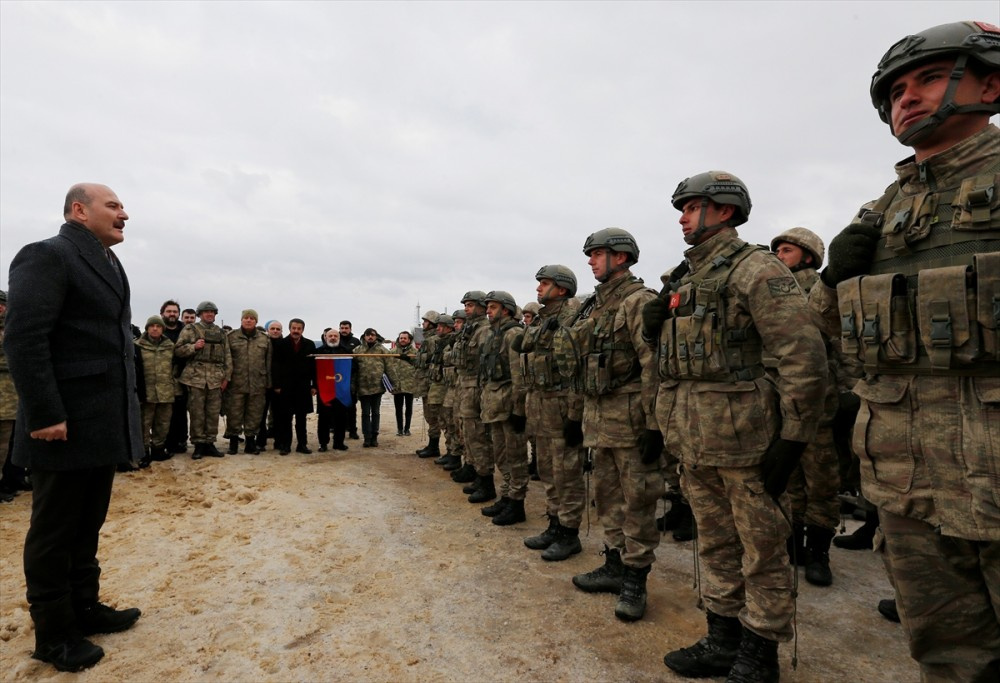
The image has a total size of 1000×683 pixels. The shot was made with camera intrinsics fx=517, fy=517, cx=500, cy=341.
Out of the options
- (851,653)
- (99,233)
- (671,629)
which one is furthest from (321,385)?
(851,653)

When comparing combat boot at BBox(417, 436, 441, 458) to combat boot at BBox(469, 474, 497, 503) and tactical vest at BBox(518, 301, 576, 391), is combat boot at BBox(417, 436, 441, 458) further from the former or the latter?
tactical vest at BBox(518, 301, 576, 391)

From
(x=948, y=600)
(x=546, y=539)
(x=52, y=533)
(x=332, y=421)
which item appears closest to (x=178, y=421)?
(x=332, y=421)

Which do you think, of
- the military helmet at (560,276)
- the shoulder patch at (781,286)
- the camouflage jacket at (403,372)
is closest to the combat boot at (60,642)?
the shoulder patch at (781,286)

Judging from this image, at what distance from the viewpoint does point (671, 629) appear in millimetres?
3391

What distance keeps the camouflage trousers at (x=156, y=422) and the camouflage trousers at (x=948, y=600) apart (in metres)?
9.44

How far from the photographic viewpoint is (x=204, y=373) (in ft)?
28.7

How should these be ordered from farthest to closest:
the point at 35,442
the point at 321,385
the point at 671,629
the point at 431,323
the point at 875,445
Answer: the point at 431,323, the point at 321,385, the point at 671,629, the point at 35,442, the point at 875,445

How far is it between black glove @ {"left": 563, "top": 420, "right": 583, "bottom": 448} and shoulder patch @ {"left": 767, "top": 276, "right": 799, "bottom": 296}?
2336 mm

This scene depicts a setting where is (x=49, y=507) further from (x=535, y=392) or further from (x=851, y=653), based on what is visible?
(x=851, y=653)

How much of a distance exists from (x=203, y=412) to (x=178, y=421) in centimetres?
61

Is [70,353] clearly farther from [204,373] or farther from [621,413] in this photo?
[204,373]

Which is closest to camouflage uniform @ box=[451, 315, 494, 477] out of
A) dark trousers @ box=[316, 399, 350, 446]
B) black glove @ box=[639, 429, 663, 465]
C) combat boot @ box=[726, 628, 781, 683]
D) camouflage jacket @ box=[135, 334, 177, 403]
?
black glove @ box=[639, 429, 663, 465]

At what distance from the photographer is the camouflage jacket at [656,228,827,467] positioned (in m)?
2.62

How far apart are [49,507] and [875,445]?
4138mm
